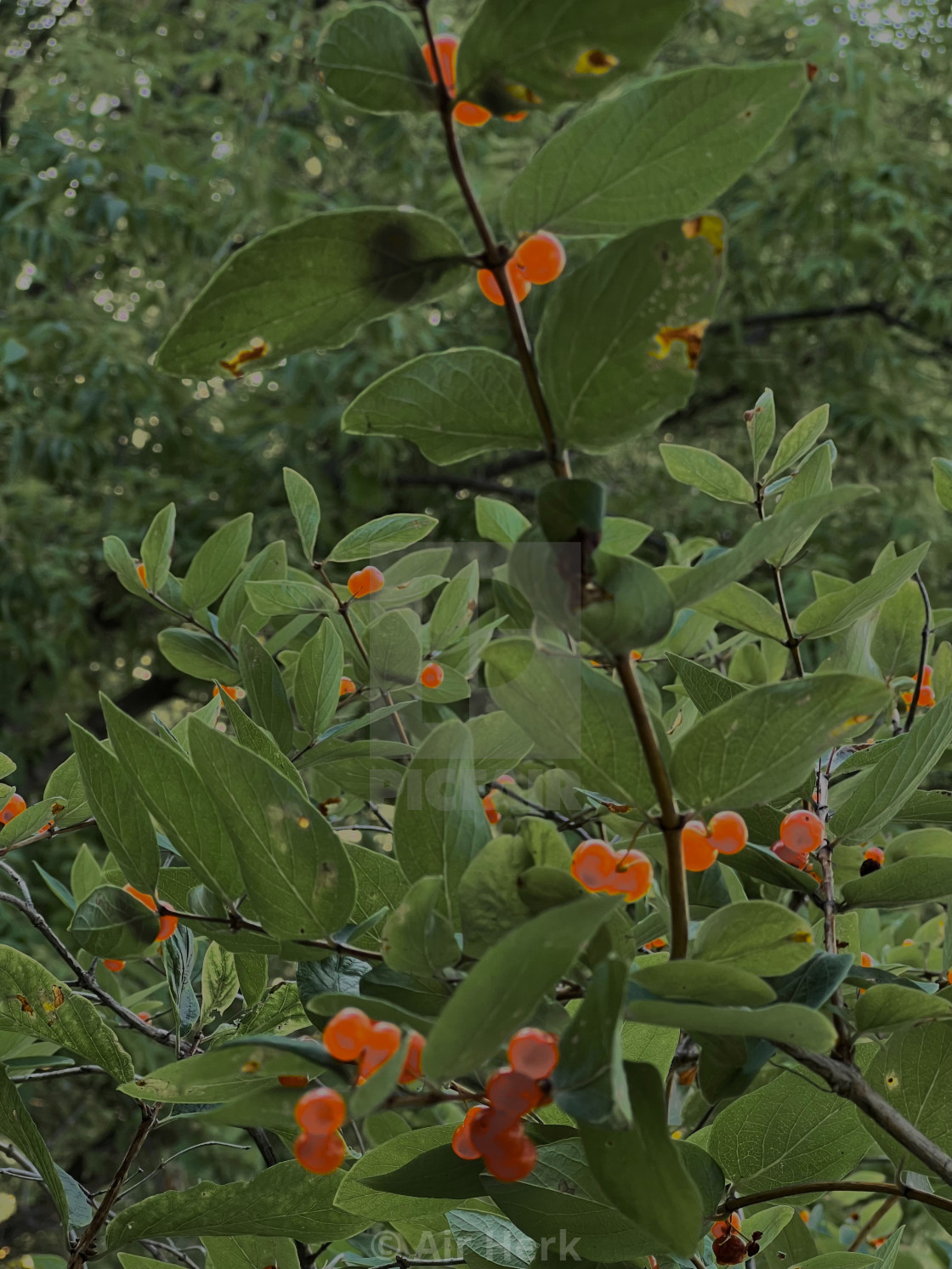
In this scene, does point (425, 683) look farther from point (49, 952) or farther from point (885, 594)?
point (49, 952)

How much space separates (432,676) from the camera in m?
0.59

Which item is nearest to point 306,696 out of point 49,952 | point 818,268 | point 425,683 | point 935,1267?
point 425,683

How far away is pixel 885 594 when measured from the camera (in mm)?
396

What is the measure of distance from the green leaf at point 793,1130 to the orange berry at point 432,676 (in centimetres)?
28

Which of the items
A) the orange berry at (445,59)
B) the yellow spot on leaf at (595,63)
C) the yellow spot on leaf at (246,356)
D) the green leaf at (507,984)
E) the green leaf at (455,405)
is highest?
the orange berry at (445,59)

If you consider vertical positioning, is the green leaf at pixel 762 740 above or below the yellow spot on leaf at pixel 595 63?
below

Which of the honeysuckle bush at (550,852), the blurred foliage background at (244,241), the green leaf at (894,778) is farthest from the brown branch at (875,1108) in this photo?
the blurred foliage background at (244,241)

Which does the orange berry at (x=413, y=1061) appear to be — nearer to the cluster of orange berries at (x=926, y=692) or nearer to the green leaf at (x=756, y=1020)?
the green leaf at (x=756, y=1020)

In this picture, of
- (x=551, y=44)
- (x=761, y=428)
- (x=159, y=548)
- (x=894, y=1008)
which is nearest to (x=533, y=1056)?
(x=894, y=1008)

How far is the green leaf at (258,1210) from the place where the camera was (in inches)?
14.2

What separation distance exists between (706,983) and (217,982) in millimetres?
271

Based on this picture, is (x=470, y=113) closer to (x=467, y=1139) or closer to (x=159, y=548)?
(x=467, y=1139)

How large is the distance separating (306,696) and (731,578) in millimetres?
292

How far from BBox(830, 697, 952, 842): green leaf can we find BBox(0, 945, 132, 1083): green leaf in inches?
10.6
